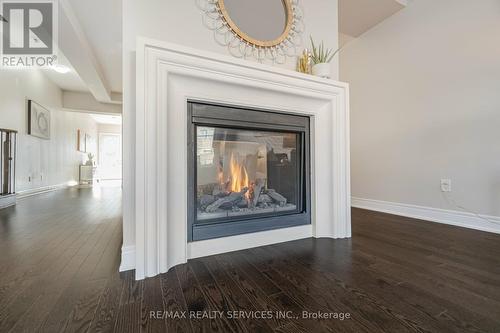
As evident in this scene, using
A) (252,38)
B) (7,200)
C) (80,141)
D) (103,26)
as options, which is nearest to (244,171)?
(252,38)

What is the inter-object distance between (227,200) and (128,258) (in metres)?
0.72

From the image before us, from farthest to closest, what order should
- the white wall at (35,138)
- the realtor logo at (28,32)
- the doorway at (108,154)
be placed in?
the doorway at (108,154), the white wall at (35,138), the realtor logo at (28,32)

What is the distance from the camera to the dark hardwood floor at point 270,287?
2.70ft

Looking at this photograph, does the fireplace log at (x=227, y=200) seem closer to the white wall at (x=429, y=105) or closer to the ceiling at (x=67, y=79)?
the white wall at (x=429, y=105)

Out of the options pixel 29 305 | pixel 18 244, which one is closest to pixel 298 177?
pixel 29 305

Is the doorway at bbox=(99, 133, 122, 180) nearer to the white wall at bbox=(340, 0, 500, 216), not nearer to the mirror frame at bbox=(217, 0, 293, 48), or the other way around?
the mirror frame at bbox=(217, 0, 293, 48)

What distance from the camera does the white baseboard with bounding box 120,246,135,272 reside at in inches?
50.0

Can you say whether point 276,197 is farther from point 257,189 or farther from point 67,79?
point 67,79

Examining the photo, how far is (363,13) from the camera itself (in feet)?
8.83

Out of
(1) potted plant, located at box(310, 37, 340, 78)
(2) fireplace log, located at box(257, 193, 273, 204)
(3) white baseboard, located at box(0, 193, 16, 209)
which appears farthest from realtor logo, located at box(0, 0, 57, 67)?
(2) fireplace log, located at box(257, 193, 273, 204)

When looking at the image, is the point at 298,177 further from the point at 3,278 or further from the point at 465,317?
the point at 3,278

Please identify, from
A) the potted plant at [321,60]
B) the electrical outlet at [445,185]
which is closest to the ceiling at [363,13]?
the potted plant at [321,60]

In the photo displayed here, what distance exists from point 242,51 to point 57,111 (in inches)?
245

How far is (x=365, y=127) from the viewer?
121 inches
